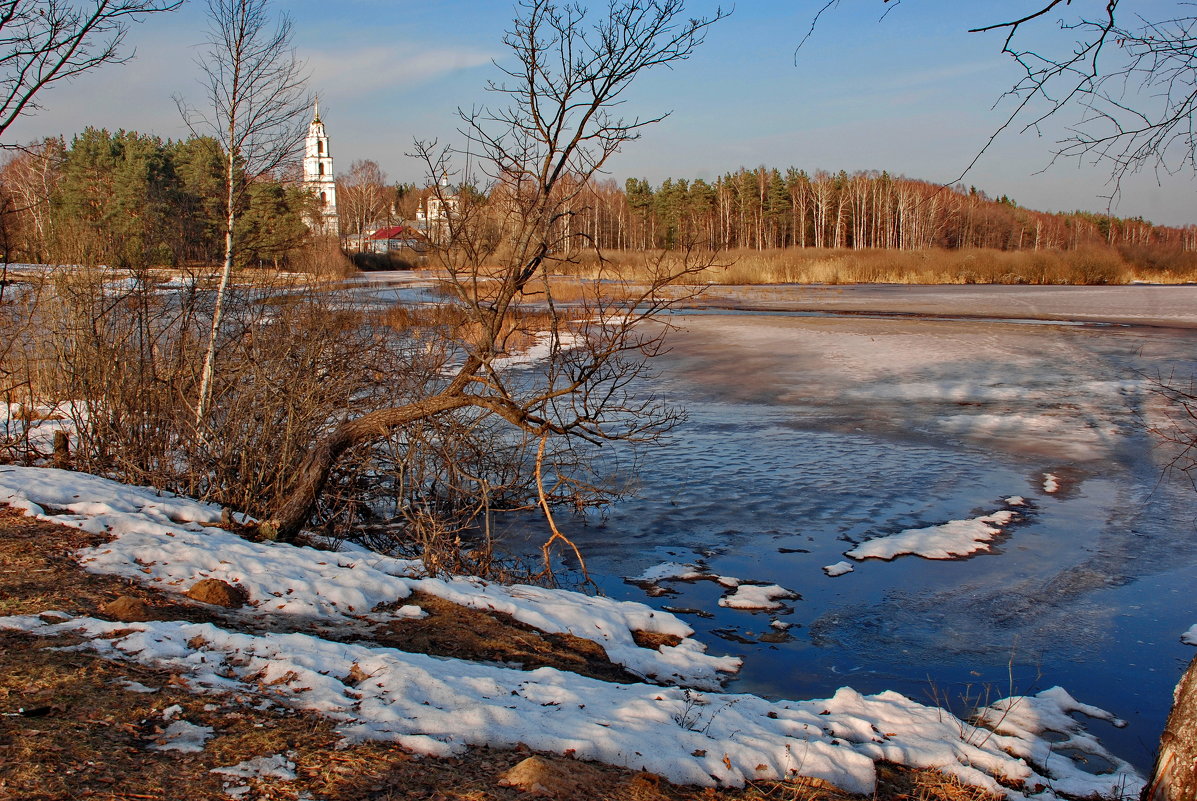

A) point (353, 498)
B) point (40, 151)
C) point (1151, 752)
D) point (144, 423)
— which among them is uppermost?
point (40, 151)

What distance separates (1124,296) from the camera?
116 feet

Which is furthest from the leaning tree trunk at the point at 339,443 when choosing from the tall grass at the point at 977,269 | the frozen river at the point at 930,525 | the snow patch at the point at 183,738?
the tall grass at the point at 977,269

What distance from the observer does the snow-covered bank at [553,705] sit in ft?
11.9

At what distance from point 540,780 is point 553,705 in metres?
0.90

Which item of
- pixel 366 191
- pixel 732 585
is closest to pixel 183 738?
pixel 732 585

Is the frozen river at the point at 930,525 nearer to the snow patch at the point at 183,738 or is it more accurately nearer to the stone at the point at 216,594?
the stone at the point at 216,594

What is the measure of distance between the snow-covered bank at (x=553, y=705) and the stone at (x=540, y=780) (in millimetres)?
284

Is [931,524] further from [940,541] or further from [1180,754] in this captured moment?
[1180,754]

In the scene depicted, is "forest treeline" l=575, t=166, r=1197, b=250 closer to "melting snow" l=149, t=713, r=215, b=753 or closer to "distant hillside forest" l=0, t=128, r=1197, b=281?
"distant hillside forest" l=0, t=128, r=1197, b=281

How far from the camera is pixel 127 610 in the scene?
4441 millimetres

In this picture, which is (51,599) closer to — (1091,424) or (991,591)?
(991,591)

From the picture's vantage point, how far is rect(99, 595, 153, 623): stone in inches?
174

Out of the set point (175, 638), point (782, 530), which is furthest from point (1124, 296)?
point (175, 638)

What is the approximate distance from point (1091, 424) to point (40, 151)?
1342 centimetres
